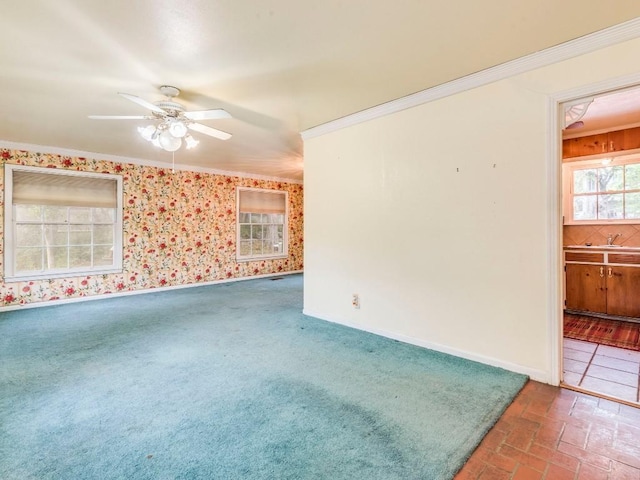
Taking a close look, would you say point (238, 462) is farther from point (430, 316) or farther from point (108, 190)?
point (108, 190)

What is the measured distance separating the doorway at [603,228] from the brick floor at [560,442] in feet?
3.60

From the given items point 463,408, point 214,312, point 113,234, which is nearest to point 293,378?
point 463,408

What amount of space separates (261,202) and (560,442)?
653 cm

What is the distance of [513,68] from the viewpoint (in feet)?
7.99

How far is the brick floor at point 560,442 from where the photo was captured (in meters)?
1.51

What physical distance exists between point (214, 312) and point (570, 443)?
386cm

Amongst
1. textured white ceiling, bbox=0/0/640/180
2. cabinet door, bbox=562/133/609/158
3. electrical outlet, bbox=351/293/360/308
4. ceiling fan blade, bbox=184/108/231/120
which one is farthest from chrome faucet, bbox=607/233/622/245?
ceiling fan blade, bbox=184/108/231/120

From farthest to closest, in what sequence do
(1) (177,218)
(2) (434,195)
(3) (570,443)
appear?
(1) (177,218) < (2) (434,195) < (3) (570,443)

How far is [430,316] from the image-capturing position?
297 cm

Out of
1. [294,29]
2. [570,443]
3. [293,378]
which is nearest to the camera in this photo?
[570,443]

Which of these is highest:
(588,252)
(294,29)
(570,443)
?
(294,29)

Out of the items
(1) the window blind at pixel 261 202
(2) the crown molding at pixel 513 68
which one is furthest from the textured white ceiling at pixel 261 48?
(1) the window blind at pixel 261 202

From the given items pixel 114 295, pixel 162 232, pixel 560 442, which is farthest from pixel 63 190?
pixel 560 442

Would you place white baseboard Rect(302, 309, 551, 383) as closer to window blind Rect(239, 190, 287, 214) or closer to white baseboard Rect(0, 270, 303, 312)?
white baseboard Rect(0, 270, 303, 312)
